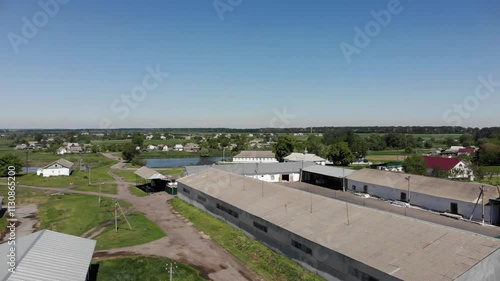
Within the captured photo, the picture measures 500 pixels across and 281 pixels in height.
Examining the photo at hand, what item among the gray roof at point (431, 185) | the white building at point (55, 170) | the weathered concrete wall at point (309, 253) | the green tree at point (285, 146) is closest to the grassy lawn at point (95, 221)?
the weathered concrete wall at point (309, 253)

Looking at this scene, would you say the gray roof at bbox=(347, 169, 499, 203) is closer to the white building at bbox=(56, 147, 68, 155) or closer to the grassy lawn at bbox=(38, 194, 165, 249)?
the grassy lawn at bbox=(38, 194, 165, 249)

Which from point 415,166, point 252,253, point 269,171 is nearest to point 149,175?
point 269,171

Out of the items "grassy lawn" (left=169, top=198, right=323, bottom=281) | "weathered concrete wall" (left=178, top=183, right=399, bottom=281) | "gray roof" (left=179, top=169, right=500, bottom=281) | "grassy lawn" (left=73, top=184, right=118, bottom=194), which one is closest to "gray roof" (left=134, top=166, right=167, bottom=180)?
"grassy lawn" (left=73, top=184, right=118, bottom=194)

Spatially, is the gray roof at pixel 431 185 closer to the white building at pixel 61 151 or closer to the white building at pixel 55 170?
the white building at pixel 55 170

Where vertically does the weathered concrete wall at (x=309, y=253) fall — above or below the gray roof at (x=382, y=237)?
below

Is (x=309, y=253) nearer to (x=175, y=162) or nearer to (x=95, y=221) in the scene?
(x=95, y=221)
